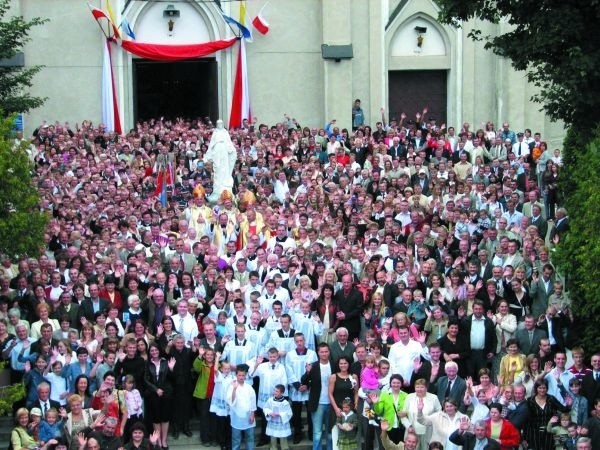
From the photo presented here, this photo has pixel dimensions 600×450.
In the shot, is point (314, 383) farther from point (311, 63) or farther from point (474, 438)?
point (311, 63)

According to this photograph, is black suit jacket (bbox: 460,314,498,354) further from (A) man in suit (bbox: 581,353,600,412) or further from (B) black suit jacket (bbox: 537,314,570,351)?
(A) man in suit (bbox: 581,353,600,412)

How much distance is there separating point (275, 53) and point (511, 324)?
1915 centimetres

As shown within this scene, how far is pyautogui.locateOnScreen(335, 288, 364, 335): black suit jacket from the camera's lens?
19.1 m

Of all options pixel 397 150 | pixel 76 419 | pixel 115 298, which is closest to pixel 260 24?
pixel 397 150

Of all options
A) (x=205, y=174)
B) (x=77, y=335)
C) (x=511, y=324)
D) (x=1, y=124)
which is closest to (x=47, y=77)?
(x=205, y=174)

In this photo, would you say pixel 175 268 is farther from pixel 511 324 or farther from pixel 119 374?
pixel 511 324

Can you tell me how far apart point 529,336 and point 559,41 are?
498cm

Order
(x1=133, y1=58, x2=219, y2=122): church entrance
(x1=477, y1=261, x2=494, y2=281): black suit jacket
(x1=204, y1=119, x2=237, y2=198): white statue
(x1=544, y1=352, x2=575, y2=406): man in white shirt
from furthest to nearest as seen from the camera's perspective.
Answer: (x1=133, y1=58, x2=219, y2=122): church entrance < (x1=204, y1=119, x2=237, y2=198): white statue < (x1=477, y1=261, x2=494, y2=281): black suit jacket < (x1=544, y1=352, x2=575, y2=406): man in white shirt

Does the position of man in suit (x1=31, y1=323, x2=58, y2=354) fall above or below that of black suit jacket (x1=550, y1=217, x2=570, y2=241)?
below

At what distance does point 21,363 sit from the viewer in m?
17.9

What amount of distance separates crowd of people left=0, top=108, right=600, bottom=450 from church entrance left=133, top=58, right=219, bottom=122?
1273 cm

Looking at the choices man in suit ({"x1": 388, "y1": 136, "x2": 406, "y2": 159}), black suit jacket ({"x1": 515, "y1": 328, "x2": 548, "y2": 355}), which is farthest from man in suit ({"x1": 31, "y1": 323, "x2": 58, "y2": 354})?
man in suit ({"x1": 388, "y1": 136, "x2": 406, "y2": 159})

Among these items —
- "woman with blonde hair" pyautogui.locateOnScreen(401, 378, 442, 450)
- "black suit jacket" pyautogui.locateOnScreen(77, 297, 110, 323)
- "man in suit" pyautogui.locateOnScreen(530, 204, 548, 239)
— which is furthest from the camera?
"man in suit" pyautogui.locateOnScreen(530, 204, 548, 239)

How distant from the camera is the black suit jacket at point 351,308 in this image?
19141 mm
